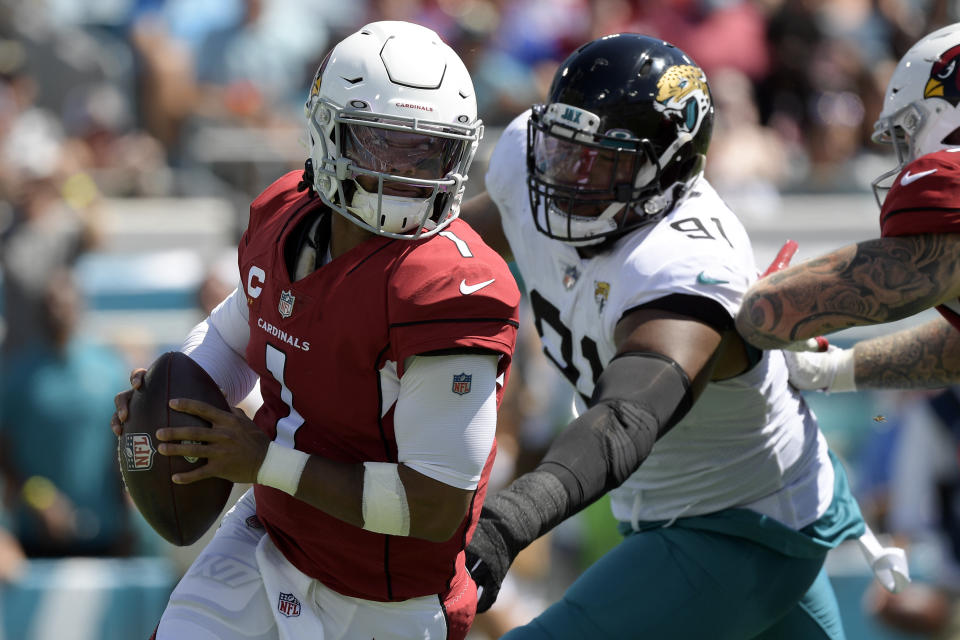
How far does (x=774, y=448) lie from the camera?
320 centimetres

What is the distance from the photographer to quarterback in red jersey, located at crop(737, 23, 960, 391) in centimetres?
277

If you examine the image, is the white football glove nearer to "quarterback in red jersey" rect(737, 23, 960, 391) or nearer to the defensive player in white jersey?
the defensive player in white jersey

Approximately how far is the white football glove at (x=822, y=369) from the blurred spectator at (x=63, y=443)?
11.5ft

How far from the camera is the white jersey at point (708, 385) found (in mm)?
2953

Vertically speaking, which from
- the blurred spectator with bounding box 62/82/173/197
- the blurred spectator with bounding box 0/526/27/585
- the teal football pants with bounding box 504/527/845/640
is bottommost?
the blurred spectator with bounding box 0/526/27/585

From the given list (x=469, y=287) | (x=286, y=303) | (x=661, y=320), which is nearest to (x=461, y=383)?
(x=469, y=287)

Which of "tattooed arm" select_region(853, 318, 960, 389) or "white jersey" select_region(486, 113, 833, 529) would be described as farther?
"tattooed arm" select_region(853, 318, 960, 389)

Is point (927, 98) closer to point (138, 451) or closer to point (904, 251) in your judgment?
point (904, 251)

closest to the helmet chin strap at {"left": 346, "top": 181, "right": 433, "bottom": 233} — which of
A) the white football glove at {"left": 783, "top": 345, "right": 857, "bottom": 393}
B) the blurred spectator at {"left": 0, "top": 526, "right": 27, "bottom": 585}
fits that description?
the white football glove at {"left": 783, "top": 345, "right": 857, "bottom": 393}

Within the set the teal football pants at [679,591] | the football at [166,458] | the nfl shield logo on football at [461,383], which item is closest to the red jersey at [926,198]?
the teal football pants at [679,591]

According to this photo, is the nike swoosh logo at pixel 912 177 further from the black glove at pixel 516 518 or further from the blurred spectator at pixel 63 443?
the blurred spectator at pixel 63 443

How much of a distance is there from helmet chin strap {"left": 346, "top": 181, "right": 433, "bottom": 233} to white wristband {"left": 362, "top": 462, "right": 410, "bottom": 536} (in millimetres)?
486

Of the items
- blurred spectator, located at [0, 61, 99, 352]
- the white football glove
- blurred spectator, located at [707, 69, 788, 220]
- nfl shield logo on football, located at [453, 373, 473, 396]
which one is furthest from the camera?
blurred spectator, located at [707, 69, 788, 220]

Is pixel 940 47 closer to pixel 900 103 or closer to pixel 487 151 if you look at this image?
pixel 900 103
